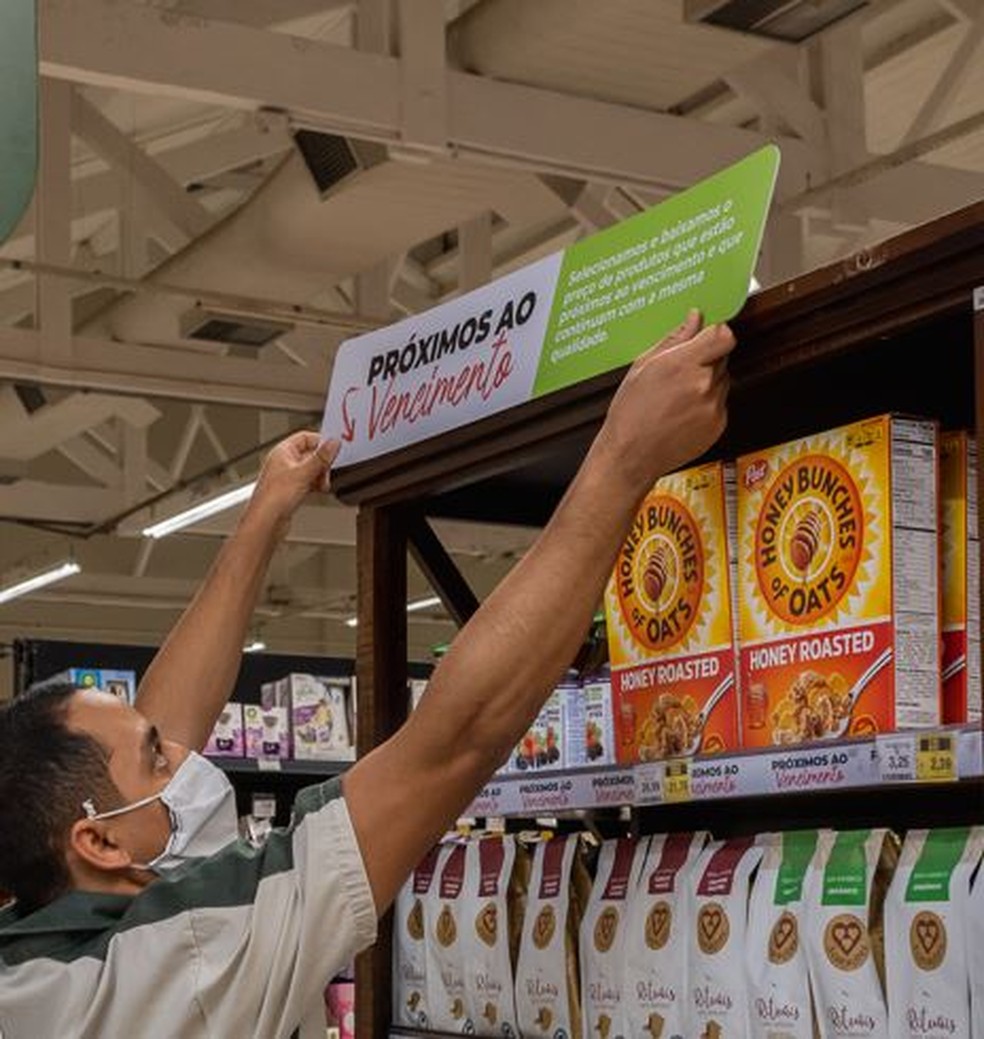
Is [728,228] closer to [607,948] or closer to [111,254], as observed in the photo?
[607,948]

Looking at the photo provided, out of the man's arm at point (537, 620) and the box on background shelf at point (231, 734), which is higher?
the man's arm at point (537, 620)

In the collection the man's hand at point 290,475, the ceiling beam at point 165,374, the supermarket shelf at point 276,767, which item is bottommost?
the supermarket shelf at point 276,767

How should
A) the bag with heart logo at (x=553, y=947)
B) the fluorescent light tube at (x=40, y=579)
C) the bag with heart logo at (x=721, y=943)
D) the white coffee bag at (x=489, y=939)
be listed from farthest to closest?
1. the fluorescent light tube at (x=40, y=579)
2. the white coffee bag at (x=489, y=939)
3. the bag with heart logo at (x=553, y=947)
4. the bag with heart logo at (x=721, y=943)

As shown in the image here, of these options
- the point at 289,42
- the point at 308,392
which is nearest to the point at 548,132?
the point at 289,42

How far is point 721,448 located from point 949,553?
661mm

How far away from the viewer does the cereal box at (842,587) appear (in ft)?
7.70

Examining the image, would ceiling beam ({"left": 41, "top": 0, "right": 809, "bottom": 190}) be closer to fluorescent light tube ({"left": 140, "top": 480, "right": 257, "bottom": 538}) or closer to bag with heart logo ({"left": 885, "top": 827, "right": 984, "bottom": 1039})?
fluorescent light tube ({"left": 140, "top": 480, "right": 257, "bottom": 538})

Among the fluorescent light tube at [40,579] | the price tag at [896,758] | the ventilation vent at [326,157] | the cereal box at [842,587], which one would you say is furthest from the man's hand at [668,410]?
the fluorescent light tube at [40,579]

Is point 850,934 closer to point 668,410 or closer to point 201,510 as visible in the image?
point 668,410

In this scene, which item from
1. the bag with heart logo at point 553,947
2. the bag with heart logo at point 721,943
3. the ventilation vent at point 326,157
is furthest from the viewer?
the ventilation vent at point 326,157

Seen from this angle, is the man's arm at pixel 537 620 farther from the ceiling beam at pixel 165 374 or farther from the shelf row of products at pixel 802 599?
the ceiling beam at pixel 165 374

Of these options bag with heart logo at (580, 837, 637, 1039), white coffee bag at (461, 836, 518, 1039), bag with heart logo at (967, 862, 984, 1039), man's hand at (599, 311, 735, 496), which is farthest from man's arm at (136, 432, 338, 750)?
bag with heart logo at (967, 862, 984, 1039)

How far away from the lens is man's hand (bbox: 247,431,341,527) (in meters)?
3.30

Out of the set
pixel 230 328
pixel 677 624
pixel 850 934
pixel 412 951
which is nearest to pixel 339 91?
pixel 230 328
